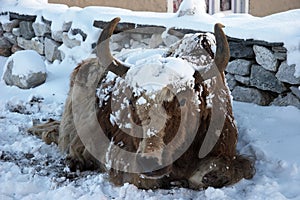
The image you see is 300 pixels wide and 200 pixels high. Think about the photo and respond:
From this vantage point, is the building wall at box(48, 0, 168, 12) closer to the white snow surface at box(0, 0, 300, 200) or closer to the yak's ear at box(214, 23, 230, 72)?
the white snow surface at box(0, 0, 300, 200)

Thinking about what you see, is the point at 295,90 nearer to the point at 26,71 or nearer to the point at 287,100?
the point at 287,100

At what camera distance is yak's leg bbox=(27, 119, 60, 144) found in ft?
12.5

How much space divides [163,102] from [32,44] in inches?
182

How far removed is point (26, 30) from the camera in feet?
23.0

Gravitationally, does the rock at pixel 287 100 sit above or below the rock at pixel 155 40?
below

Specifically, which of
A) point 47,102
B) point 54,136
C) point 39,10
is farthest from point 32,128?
point 39,10

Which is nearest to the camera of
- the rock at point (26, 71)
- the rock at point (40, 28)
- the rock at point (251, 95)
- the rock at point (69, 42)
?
the rock at point (251, 95)

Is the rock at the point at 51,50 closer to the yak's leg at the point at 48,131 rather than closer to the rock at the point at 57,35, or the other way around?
the rock at the point at 57,35

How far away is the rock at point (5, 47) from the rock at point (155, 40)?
3.25 metres

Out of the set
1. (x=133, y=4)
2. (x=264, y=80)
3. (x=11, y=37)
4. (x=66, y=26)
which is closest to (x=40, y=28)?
(x=66, y=26)

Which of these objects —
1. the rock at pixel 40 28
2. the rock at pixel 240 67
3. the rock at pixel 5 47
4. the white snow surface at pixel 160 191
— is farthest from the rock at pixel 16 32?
the rock at pixel 240 67

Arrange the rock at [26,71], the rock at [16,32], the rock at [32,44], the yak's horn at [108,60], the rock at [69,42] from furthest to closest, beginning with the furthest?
the rock at [16,32], the rock at [32,44], the rock at [69,42], the rock at [26,71], the yak's horn at [108,60]

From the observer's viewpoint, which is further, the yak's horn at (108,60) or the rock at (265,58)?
the rock at (265,58)

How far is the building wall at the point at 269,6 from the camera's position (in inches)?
296
